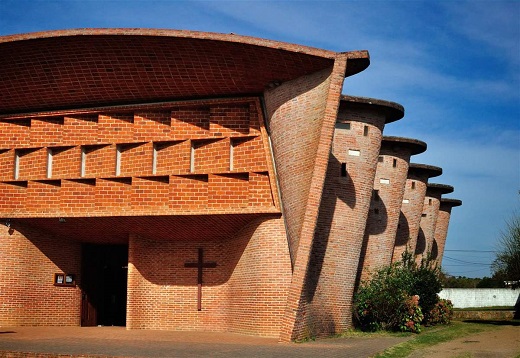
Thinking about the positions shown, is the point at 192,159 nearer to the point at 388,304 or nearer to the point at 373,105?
the point at 373,105

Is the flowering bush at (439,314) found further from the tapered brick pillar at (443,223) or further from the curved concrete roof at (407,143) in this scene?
the tapered brick pillar at (443,223)

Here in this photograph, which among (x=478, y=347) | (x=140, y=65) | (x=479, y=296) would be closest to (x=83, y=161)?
(x=140, y=65)

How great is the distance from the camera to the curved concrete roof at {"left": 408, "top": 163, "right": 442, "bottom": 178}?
31422mm

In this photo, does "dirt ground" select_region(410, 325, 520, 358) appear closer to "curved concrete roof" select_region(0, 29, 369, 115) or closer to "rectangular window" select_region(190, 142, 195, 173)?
"curved concrete roof" select_region(0, 29, 369, 115)

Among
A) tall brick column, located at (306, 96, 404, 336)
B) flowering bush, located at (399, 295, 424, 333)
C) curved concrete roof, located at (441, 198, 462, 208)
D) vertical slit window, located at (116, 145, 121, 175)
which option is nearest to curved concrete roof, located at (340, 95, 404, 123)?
tall brick column, located at (306, 96, 404, 336)

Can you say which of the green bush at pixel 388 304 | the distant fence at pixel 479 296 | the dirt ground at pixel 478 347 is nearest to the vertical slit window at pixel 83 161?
the green bush at pixel 388 304

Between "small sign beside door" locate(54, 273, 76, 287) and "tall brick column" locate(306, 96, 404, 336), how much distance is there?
7.94m

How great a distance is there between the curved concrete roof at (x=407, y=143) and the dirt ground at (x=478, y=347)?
24.7 ft

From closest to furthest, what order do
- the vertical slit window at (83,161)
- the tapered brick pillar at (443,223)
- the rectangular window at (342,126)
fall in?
1. the vertical slit window at (83,161)
2. the rectangular window at (342,126)
3. the tapered brick pillar at (443,223)

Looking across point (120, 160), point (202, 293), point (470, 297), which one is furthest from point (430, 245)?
point (470, 297)

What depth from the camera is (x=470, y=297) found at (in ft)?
195

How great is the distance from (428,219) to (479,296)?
1048 inches

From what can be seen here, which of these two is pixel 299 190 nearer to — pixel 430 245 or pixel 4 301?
pixel 4 301

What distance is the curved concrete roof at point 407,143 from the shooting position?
27.2 metres
